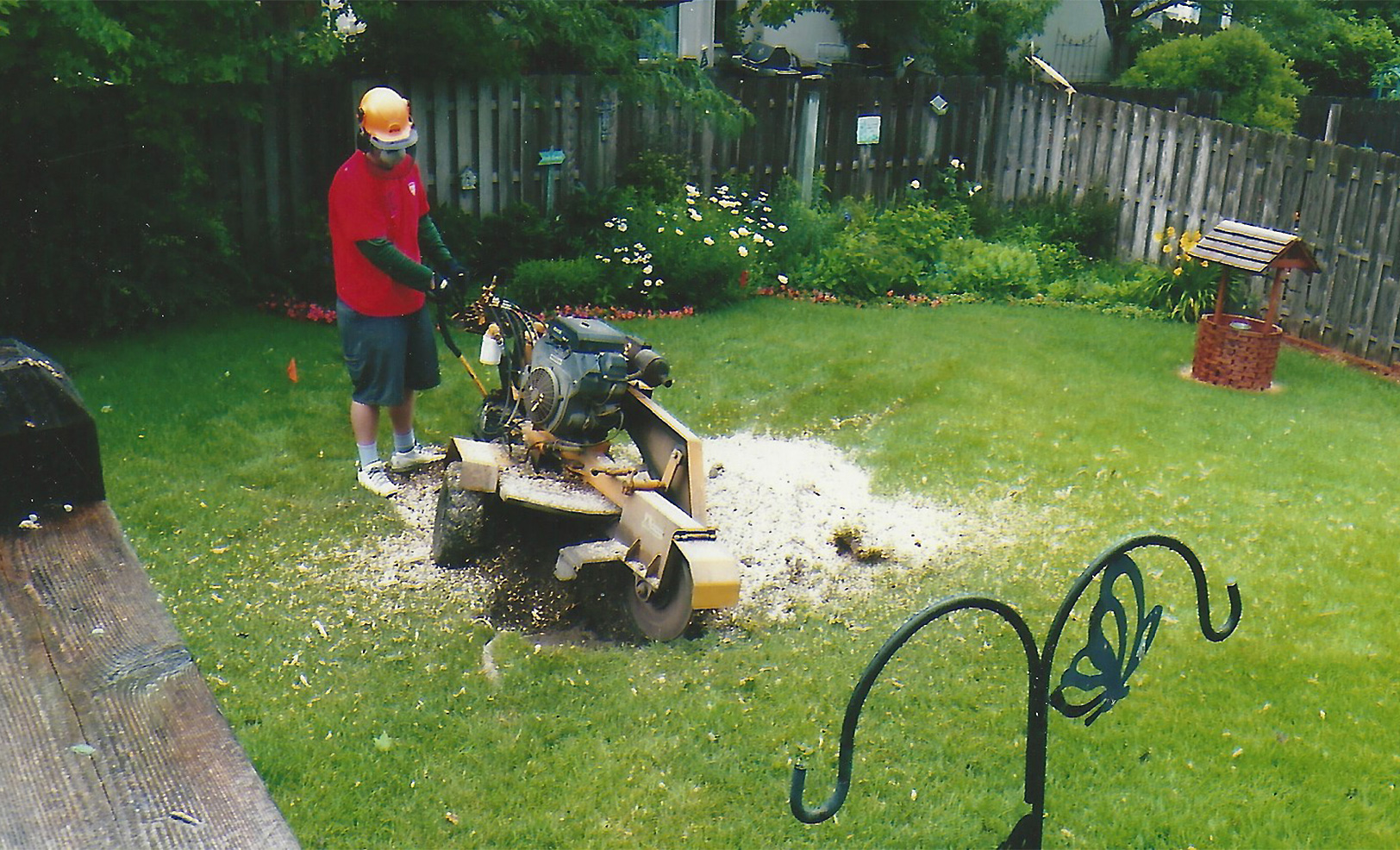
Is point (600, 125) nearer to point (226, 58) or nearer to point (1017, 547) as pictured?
point (226, 58)

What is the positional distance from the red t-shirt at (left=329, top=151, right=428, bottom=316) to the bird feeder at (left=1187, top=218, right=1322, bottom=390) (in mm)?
5324

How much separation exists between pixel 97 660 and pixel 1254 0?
22.4m

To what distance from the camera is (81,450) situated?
185 cm

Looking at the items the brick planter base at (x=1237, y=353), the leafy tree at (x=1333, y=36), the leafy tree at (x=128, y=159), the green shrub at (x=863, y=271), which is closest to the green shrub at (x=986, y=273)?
the green shrub at (x=863, y=271)

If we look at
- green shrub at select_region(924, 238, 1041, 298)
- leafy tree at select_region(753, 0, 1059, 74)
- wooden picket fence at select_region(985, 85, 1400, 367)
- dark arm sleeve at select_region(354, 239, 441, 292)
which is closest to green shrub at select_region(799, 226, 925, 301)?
green shrub at select_region(924, 238, 1041, 298)

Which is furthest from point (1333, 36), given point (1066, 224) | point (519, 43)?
point (519, 43)

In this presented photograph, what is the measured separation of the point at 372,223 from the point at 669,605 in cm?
244

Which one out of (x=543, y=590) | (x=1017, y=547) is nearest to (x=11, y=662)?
(x=543, y=590)

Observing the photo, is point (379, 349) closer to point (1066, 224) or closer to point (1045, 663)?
point (1045, 663)

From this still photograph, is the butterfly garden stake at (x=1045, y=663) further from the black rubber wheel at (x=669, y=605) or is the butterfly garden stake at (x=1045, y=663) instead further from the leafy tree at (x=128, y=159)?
the leafy tree at (x=128, y=159)

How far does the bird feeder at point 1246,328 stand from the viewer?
8.69 metres

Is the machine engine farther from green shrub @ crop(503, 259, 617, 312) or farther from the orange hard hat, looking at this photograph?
green shrub @ crop(503, 259, 617, 312)

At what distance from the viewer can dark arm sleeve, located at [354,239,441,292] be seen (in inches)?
242

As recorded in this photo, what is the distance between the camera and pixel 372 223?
243 inches
